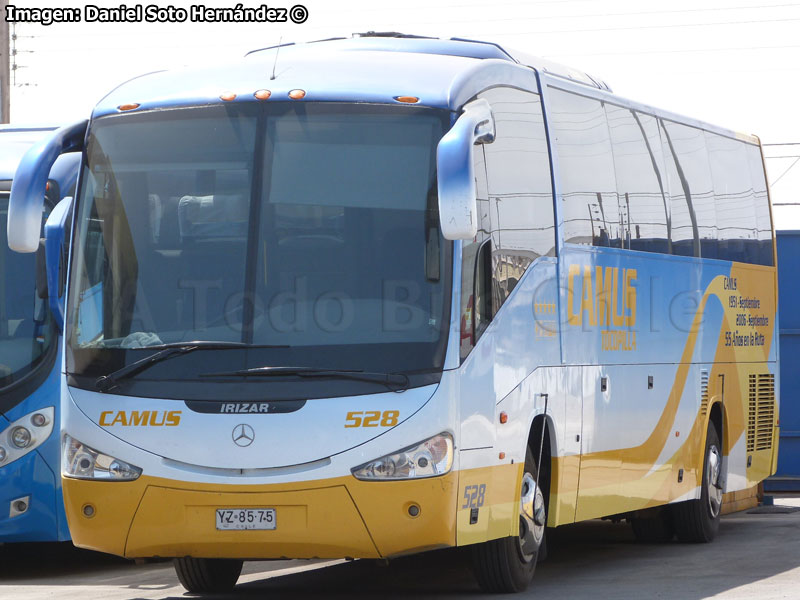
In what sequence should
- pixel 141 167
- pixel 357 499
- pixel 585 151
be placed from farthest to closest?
pixel 585 151, pixel 141 167, pixel 357 499

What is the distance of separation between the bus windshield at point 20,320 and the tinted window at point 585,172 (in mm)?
4340

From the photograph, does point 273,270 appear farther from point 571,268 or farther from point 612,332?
point 612,332

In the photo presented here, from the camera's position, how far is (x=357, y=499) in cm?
937

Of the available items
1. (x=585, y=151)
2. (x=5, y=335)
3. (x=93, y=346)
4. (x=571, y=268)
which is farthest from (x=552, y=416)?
(x=5, y=335)

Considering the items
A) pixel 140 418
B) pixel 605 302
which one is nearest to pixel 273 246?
Result: pixel 140 418

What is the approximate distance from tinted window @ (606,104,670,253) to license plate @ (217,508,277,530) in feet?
15.6

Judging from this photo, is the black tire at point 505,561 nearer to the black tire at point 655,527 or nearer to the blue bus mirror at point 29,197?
the blue bus mirror at point 29,197

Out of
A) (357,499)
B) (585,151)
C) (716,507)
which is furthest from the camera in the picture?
(716,507)

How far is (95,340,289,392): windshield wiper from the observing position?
9.59 meters

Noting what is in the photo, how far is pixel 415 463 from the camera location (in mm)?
9414

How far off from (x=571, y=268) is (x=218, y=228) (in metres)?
3.11

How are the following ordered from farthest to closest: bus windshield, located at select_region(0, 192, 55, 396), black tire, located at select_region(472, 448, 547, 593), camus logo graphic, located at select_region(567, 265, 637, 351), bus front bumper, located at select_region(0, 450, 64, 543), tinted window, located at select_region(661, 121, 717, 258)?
tinted window, located at select_region(661, 121, 717, 258) → bus windshield, located at select_region(0, 192, 55, 396) → bus front bumper, located at select_region(0, 450, 64, 543) → camus logo graphic, located at select_region(567, 265, 637, 351) → black tire, located at select_region(472, 448, 547, 593)

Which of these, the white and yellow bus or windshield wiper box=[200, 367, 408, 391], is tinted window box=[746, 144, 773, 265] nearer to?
the white and yellow bus

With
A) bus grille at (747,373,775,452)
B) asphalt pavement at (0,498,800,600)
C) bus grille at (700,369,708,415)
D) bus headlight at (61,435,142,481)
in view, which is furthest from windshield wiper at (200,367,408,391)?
bus grille at (747,373,775,452)
